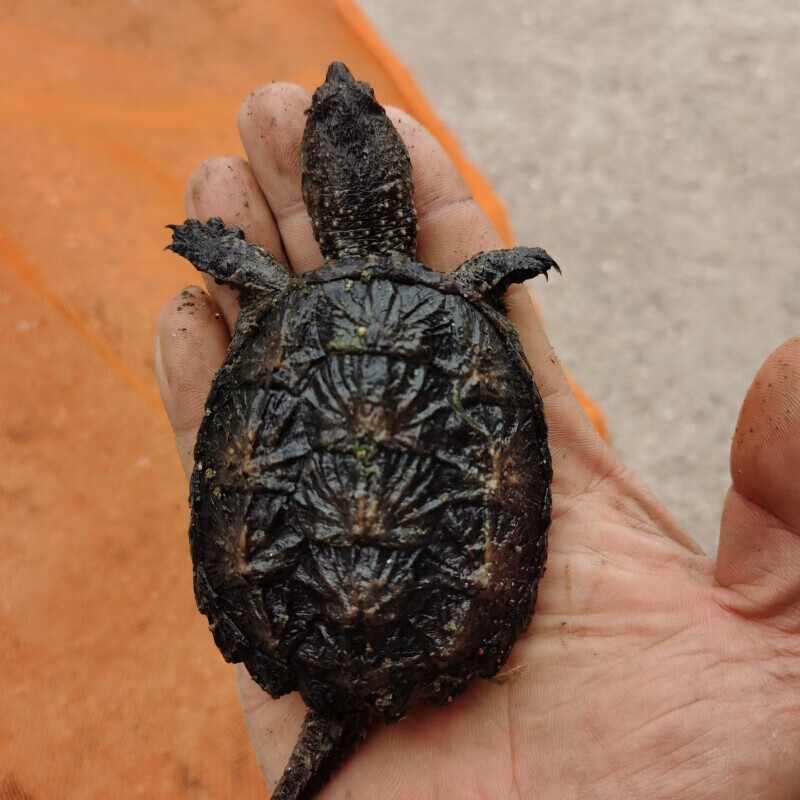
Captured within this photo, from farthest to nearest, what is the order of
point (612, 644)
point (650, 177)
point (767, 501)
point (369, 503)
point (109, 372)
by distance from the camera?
point (650, 177)
point (109, 372)
point (612, 644)
point (767, 501)
point (369, 503)

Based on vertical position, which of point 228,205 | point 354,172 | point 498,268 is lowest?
point 498,268

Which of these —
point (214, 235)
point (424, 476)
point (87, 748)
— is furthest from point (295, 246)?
point (87, 748)

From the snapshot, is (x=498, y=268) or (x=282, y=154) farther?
(x=282, y=154)

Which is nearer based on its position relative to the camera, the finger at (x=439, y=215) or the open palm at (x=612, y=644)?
the open palm at (x=612, y=644)

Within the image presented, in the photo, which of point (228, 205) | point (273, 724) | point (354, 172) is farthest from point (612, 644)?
point (228, 205)

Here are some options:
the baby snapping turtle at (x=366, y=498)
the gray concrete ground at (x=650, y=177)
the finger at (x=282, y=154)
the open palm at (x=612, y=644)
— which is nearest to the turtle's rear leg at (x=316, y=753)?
the baby snapping turtle at (x=366, y=498)

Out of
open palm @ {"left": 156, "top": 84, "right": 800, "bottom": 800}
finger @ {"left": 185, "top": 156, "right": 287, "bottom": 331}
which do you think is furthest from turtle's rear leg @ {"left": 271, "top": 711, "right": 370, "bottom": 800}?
finger @ {"left": 185, "top": 156, "right": 287, "bottom": 331}

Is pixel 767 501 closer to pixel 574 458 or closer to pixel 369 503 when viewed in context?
pixel 574 458

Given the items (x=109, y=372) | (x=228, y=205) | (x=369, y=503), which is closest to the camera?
(x=369, y=503)

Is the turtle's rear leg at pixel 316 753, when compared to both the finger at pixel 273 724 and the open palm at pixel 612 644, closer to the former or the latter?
the open palm at pixel 612 644
